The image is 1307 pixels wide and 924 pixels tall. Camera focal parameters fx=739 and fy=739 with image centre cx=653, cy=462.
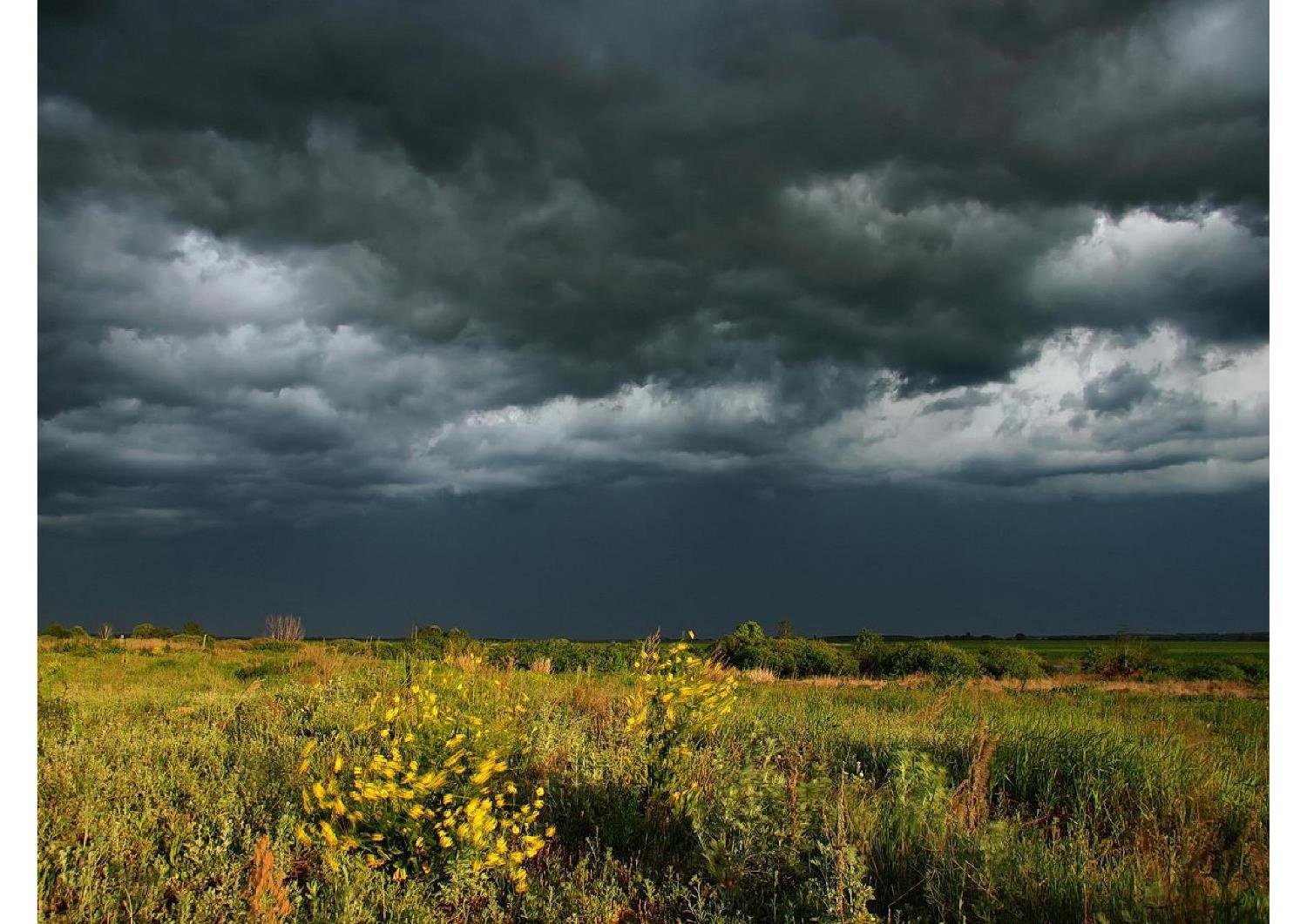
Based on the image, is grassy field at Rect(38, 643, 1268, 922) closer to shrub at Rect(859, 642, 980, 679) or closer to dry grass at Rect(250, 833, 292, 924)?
dry grass at Rect(250, 833, 292, 924)

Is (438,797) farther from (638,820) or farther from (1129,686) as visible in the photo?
(1129,686)

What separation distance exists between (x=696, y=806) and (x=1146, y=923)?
330 centimetres

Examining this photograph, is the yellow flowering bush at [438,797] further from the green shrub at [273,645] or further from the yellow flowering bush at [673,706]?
the green shrub at [273,645]

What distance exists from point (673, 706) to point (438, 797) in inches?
80.8

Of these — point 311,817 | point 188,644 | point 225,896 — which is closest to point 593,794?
point 311,817

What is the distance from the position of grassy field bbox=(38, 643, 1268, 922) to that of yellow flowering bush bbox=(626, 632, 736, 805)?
1.0 inches

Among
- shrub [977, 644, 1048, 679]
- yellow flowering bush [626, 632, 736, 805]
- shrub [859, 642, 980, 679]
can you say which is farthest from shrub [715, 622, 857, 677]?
yellow flowering bush [626, 632, 736, 805]

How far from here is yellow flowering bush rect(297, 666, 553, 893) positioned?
5.28 m

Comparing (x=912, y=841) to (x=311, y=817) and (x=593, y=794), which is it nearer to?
(x=593, y=794)

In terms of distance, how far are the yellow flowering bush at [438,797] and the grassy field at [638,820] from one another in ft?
0.09

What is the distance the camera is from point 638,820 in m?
6.34

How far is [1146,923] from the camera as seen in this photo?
3951mm

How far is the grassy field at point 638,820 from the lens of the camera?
489cm
